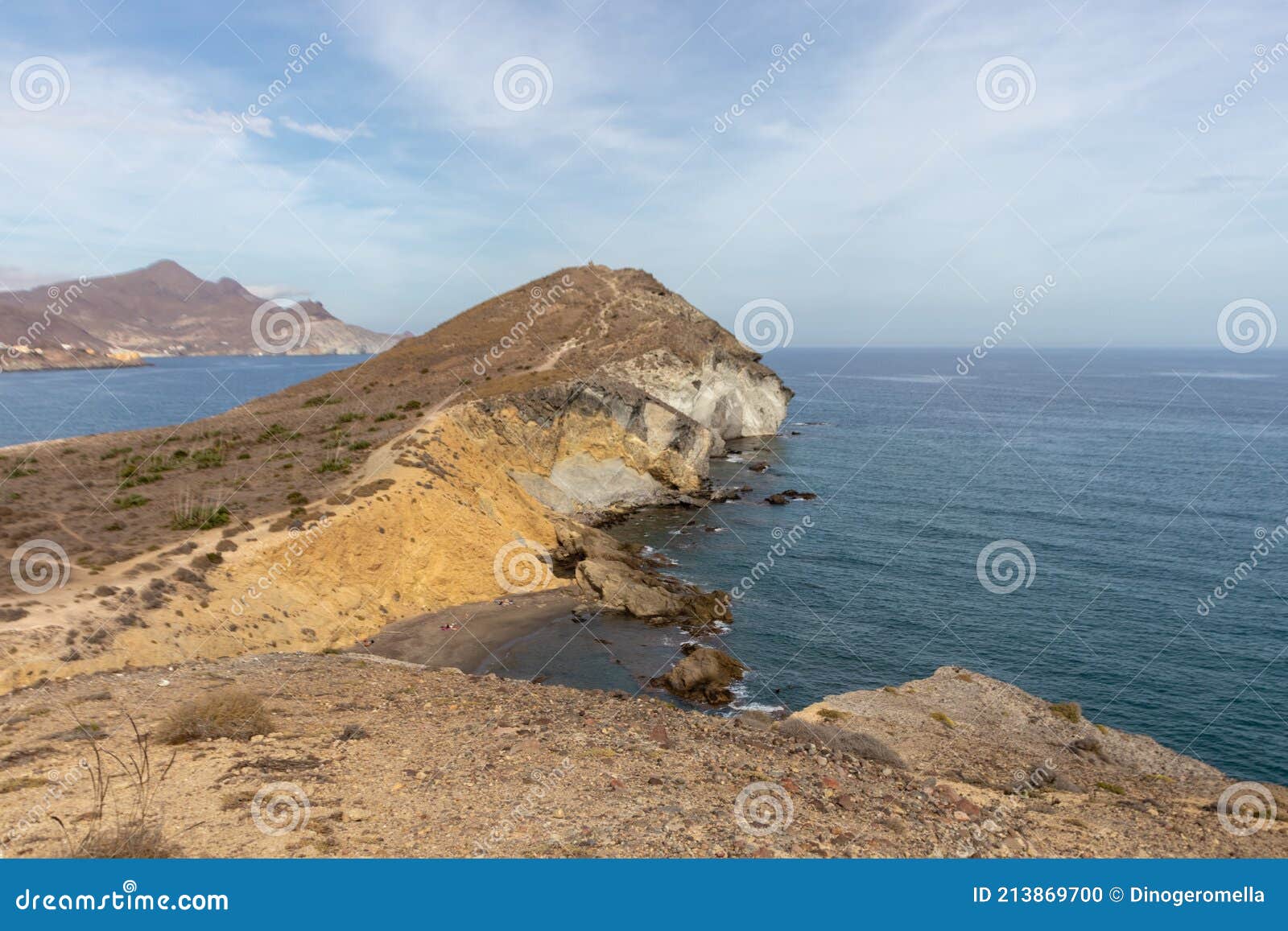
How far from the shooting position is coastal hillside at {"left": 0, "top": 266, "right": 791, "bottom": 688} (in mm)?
20562

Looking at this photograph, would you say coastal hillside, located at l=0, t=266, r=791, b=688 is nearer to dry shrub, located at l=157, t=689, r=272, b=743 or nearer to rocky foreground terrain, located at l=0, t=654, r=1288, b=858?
rocky foreground terrain, located at l=0, t=654, r=1288, b=858

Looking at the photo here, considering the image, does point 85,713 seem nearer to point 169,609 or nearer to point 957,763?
point 169,609

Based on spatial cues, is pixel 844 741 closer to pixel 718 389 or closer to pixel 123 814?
pixel 123 814

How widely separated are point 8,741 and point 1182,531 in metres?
53.8

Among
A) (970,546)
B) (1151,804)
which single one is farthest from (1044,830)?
(970,546)

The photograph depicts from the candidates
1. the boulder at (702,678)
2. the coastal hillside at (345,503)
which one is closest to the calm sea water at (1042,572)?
the boulder at (702,678)

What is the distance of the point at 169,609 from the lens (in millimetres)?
20516

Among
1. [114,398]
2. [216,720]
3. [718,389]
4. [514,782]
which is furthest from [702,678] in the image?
[114,398]

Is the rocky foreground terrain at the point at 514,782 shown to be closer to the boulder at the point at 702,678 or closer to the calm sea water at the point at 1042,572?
the boulder at the point at 702,678

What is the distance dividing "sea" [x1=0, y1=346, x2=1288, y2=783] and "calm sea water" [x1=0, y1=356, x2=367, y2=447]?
5606mm

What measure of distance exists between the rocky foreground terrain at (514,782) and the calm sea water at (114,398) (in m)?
74.0

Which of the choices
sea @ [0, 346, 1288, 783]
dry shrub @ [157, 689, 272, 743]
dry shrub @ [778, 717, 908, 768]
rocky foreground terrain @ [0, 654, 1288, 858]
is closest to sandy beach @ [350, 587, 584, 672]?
sea @ [0, 346, 1288, 783]

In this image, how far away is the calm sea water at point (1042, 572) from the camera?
83.0 ft

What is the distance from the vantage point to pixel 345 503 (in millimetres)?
28906
